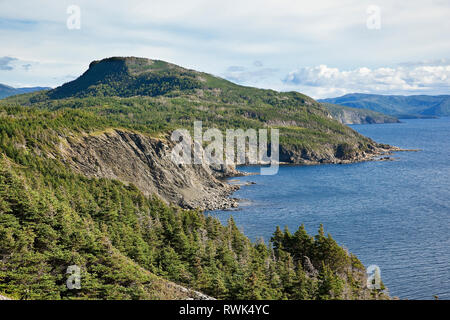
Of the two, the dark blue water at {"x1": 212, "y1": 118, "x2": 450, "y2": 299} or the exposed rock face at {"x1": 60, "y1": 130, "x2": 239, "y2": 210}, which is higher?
the exposed rock face at {"x1": 60, "y1": 130, "x2": 239, "y2": 210}

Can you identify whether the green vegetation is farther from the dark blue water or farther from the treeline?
the dark blue water

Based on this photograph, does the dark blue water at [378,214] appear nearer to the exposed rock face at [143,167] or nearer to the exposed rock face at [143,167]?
the exposed rock face at [143,167]

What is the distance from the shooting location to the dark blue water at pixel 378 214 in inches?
2921

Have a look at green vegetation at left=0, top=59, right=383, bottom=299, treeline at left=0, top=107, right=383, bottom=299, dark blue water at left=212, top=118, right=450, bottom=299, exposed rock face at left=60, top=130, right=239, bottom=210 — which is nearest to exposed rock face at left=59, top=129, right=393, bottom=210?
exposed rock face at left=60, top=130, right=239, bottom=210

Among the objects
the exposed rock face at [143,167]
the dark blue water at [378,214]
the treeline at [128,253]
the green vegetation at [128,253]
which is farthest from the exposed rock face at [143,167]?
the treeline at [128,253]

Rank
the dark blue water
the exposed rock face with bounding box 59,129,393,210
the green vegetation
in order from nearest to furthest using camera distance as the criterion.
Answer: the green vegetation, the dark blue water, the exposed rock face with bounding box 59,129,393,210

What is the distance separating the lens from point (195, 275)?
50.5m

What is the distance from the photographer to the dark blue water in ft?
243

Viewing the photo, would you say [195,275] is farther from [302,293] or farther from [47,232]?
[47,232]

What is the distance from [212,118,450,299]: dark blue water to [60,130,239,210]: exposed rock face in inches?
480

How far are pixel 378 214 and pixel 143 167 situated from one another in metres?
72.5

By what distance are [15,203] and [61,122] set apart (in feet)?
253

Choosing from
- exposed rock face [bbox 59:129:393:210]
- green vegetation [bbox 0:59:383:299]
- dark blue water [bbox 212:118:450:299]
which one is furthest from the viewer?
exposed rock face [bbox 59:129:393:210]
